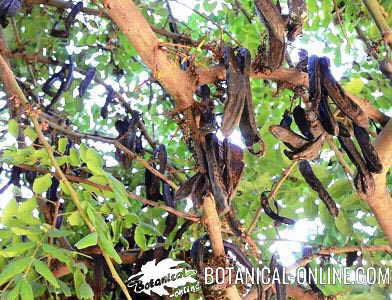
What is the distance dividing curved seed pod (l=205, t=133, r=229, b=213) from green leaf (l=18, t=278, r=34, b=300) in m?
0.46

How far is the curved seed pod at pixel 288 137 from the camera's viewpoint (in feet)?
4.86

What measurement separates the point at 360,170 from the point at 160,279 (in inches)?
28.8

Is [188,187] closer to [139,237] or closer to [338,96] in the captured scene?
[139,237]

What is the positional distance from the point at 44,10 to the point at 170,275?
1.39m

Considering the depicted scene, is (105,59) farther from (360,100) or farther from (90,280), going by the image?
(360,100)

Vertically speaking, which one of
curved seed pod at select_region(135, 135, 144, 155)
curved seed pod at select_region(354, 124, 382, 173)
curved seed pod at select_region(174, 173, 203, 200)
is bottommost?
curved seed pod at select_region(174, 173, 203, 200)

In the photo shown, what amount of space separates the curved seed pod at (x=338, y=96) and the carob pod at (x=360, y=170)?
0.09 meters

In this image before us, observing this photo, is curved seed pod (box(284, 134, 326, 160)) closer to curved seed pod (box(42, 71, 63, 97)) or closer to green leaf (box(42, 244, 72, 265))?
green leaf (box(42, 244, 72, 265))

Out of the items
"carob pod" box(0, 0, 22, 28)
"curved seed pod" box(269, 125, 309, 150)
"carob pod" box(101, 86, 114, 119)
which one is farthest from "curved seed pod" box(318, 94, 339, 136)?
"carob pod" box(101, 86, 114, 119)

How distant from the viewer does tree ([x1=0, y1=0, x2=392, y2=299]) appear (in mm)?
1390

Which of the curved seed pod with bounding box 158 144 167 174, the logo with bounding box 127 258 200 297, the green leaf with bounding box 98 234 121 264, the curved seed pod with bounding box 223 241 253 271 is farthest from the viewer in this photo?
the curved seed pod with bounding box 158 144 167 174

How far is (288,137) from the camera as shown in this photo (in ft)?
4.92

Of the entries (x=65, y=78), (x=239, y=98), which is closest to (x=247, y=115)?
(x=239, y=98)

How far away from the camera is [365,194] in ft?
5.03
